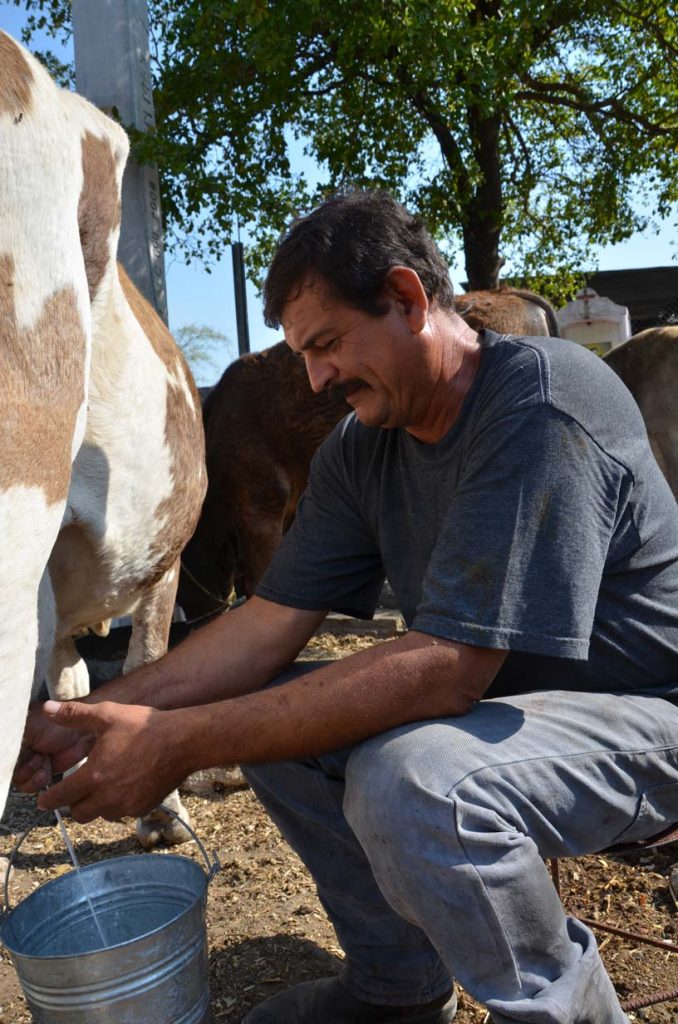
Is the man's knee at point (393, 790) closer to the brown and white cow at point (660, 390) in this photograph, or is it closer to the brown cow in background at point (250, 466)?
the brown cow in background at point (250, 466)

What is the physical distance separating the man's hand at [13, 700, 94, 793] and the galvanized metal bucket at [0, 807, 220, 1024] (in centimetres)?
21

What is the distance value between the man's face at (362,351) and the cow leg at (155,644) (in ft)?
5.10

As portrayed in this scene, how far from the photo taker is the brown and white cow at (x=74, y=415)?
1593 millimetres

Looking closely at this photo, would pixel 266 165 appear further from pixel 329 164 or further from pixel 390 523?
pixel 390 523

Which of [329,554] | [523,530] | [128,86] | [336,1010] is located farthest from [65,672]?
[128,86]

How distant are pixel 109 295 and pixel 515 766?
1.62m

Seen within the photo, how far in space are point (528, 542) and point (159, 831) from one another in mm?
2160

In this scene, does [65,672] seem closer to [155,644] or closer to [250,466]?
[155,644]

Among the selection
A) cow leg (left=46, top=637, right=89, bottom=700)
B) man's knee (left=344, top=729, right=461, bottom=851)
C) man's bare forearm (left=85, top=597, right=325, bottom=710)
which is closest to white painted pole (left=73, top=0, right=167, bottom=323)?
cow leg (left=46, top=637, right=89, bottom=700)

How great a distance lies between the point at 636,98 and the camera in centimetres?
982

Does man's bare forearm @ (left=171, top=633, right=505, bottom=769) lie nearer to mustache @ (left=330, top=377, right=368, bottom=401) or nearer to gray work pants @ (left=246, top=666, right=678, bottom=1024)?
gray work pants @ (left=246, top=666, right=678, bottom=1024)

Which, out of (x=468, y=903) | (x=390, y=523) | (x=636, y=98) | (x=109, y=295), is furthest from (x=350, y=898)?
(x=636, y=98)

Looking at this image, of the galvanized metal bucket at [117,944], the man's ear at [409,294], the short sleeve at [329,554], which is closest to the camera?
the galvanized metal bucket at [117,944]

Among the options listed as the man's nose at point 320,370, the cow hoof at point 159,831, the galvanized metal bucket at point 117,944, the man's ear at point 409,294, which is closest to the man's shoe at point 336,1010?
the galvanized metal bucket at point 117,944
